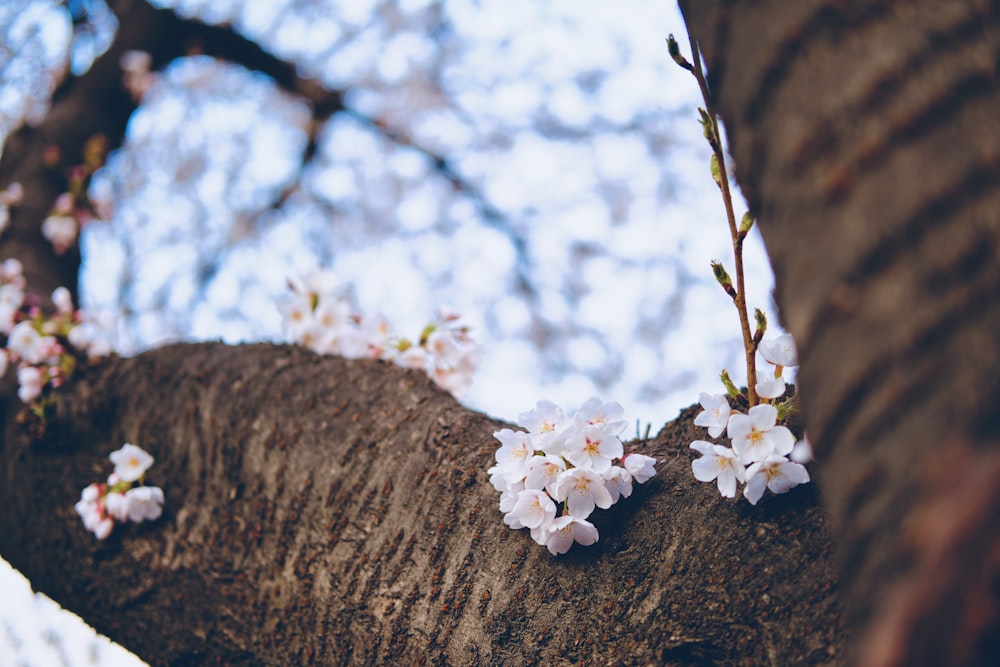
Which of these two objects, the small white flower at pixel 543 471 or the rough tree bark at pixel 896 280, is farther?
the small white flower at pixel 543 471

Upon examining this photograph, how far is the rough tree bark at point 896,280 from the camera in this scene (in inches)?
14.9

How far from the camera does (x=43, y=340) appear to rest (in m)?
2.03

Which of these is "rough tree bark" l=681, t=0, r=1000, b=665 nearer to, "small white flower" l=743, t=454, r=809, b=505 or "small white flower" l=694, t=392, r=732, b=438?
"small white flower" l=743, t=454, r=809, b=505

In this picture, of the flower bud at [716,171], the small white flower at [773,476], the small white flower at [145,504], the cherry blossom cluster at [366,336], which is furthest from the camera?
the cherry blossom cluster at [366,336]

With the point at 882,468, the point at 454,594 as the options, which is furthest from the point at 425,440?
the point at 882,468

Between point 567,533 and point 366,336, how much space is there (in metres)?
1.04

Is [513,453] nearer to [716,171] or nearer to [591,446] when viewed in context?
[591,446]

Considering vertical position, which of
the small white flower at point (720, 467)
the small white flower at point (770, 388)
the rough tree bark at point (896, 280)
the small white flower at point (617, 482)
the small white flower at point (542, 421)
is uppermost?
the rough tree bark at point (896, 280)

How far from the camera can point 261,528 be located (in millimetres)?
1418

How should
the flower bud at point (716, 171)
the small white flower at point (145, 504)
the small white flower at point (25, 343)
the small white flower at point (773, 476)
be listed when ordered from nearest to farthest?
1. the small white flower at point (773, 476)
2. the flower bud at point (716, 171)
3. the small white flower at point (145, 504)
4. the small white flower at point (25, 343)

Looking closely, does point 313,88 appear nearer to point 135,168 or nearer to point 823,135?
point 135,168

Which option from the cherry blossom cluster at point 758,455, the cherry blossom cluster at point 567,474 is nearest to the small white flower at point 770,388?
the cherry blossom cluster at point 758,455

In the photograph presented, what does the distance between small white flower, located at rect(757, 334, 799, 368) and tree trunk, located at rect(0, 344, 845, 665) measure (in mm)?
202

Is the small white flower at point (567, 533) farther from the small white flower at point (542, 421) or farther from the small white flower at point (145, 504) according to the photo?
the small white flower at point (145, 504)
